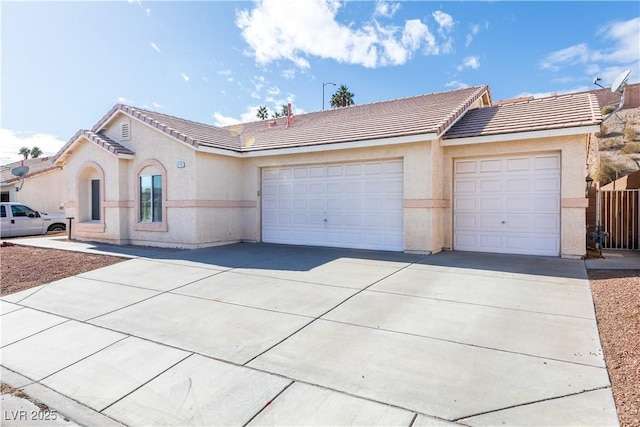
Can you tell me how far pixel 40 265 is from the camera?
32.5 ft

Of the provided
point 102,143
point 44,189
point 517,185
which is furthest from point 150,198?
point 44,189

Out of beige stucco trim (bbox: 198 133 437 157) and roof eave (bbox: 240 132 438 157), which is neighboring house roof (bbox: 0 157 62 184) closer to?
beige stucco trim (bbox: 198 133 437 157)

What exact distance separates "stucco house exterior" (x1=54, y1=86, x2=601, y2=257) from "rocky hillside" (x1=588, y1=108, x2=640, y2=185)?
17.3 meters

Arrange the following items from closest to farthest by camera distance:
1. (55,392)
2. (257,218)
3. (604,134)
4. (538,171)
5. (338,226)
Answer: (55,392), (538,171), (338,226), (257,218), (604,134)

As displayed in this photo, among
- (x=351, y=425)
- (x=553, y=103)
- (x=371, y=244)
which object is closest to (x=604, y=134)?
(x=553, y=103)

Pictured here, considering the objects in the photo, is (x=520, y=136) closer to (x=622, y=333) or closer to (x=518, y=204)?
(x=518, y=204)

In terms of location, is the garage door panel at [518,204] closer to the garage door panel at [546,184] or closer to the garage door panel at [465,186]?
the garage door panel at [546,184]

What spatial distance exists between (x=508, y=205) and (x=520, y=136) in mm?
1930

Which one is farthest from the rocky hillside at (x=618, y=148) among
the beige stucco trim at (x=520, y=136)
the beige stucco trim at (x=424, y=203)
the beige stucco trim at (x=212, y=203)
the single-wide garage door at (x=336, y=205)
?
the beige stucco trim at (x=212, y=203)

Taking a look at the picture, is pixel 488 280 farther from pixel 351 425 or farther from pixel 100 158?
pixel 100 158

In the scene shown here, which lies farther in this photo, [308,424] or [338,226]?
[338,226]

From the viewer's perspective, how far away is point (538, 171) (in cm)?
1012

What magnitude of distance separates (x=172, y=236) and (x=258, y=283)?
6.62 m

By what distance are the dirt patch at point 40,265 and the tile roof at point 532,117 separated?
34.6ft
